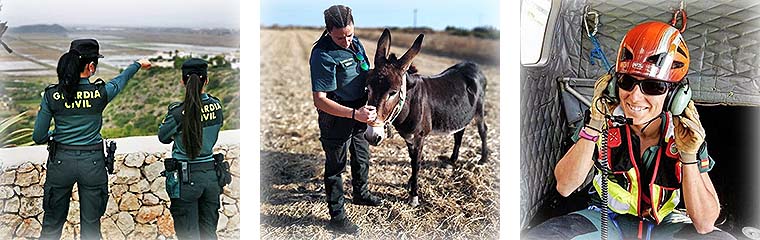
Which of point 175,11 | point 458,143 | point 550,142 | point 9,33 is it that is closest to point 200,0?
point 175,11

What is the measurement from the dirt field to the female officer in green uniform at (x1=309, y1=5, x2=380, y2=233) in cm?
3

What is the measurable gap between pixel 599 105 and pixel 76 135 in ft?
6.41

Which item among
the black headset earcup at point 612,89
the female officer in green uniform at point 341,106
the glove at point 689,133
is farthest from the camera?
the female officer in green uniform at point 341,106

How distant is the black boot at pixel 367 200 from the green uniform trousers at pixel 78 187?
3.14 ft

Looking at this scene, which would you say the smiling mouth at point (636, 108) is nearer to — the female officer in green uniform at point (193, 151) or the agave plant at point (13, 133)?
the female officer in green uniform at point (193, 151)

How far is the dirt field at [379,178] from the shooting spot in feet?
10.5

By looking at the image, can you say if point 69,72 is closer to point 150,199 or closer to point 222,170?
point 150,199

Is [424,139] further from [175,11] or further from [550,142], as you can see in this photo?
[175,11]

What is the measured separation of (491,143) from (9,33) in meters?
1.88

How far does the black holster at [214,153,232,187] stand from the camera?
123 inches

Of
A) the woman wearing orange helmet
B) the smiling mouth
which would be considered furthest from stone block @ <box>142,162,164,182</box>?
the smiling mouth

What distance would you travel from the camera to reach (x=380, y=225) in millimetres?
3217

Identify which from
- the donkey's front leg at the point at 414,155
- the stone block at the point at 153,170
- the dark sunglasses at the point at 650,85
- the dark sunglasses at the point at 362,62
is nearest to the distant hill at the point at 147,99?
the stone block at the point at 153,170

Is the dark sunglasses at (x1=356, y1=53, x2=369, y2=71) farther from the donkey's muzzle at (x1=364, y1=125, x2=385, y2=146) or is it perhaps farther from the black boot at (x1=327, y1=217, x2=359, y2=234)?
the black boot at (x1=327, y1=217, x2=359, y2=234)
